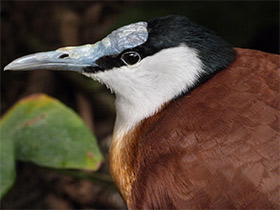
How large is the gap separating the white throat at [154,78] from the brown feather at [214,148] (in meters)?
0.04

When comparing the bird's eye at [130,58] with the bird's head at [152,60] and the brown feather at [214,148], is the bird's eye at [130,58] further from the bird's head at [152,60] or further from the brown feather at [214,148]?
the brown feather at [214,148]

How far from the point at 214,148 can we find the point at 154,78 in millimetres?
363

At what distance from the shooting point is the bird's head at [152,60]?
172 cm

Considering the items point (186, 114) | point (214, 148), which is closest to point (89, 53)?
point (186, 114)

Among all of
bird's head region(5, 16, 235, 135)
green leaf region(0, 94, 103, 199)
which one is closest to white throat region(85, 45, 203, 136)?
bird's head region(5, 16, 235, 135)

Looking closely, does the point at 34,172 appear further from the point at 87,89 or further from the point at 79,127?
the point at 79,127

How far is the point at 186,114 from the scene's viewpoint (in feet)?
5.43

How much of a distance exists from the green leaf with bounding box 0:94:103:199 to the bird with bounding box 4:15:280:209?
28 centimetres

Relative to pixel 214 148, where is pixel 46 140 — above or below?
below

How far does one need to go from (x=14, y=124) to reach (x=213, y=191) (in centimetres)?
116

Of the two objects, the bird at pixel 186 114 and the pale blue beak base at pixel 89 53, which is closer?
the bird at pixel 186 114

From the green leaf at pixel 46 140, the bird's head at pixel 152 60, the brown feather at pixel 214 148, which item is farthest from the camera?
the green leaf at pixel 46 140

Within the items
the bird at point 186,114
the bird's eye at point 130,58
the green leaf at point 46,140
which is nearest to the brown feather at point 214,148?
the bird at point 186,114

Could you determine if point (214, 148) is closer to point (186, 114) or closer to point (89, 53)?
point (186, 114)
